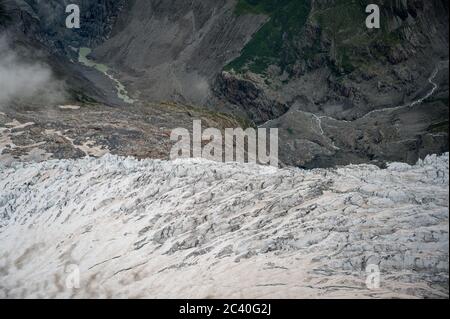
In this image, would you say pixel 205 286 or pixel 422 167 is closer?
pixel 205 286

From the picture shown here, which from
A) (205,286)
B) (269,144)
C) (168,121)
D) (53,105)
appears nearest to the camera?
(205,286)

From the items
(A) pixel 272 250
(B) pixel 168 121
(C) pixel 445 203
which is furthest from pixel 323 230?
(B) pixel 168 121

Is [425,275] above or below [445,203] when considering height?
below

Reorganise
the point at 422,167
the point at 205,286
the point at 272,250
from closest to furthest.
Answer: the point at 205,286 < the point at 272,250 < the point at 422,167

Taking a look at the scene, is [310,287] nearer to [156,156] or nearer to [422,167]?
[422,167]
